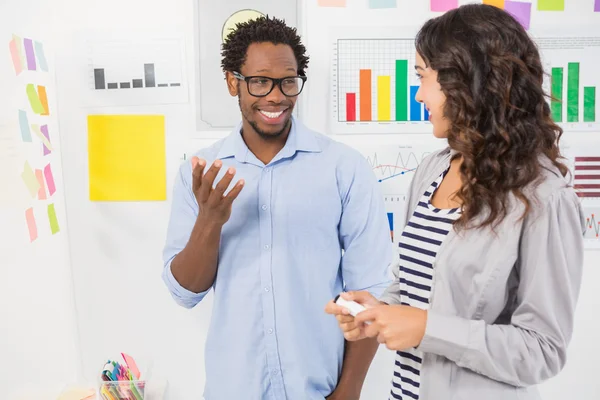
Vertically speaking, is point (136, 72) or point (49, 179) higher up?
point (136, 72)

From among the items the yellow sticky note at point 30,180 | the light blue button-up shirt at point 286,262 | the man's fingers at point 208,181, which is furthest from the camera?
the yellow sticky note at point 30,180

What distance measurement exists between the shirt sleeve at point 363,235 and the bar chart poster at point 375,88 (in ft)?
1.51

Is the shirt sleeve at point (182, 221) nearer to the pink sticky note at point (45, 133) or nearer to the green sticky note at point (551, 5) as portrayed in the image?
the pink sticky note at point (45, 133)

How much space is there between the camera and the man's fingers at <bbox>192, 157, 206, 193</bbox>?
121 cm

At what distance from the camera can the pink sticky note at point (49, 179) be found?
1.79 m

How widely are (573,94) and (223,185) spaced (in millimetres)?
1365

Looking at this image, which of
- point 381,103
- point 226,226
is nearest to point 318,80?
point 381,103

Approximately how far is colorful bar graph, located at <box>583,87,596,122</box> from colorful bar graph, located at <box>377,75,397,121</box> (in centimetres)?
68

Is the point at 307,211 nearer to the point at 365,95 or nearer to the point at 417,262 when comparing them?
the point at 417,262

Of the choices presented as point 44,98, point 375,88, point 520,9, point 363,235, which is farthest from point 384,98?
point 44,98

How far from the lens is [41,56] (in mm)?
1774

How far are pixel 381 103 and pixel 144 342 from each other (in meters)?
1.15

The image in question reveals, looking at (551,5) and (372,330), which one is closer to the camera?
(372,330)

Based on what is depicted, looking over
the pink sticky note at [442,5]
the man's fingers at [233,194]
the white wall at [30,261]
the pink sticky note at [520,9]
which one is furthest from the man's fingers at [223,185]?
the pink sticky note at [520,9]
